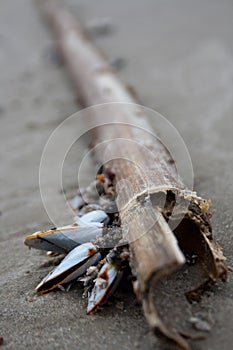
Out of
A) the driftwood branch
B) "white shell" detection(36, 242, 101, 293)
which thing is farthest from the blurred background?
the driftwood branch

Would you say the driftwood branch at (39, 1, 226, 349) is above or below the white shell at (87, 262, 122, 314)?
above

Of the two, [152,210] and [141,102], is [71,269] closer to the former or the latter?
[152,210]

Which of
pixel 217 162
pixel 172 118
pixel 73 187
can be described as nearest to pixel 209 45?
pixel 172 118

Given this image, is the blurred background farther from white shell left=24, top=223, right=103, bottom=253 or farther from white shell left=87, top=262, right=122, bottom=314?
white shell left=24, top=223, right=103, bottom=253

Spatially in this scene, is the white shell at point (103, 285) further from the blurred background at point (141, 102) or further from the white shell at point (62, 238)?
the white shell at point (62, 238)

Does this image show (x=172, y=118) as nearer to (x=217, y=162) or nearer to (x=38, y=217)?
(x=217, y=162)

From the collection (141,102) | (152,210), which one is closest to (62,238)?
(152,210)
